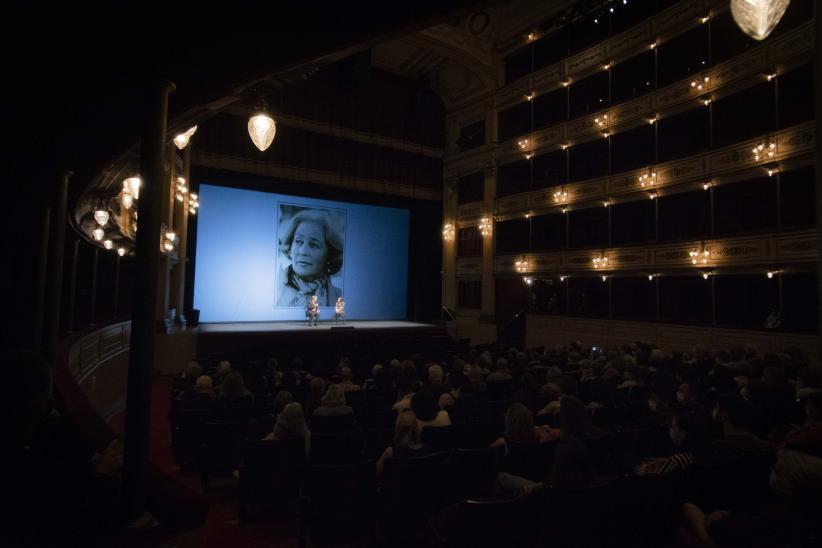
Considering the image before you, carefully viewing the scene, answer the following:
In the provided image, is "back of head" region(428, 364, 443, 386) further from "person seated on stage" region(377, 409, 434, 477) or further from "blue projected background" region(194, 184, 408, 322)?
"blue projected background" region(194, 184, 408, 322)

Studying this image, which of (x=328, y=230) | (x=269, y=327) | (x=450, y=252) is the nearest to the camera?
(x=269, y=327)

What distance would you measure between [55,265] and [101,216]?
2.59m

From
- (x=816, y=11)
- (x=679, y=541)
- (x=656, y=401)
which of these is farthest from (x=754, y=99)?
(x=679, y=541)

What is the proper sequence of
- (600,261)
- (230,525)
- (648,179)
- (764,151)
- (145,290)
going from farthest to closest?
(600,261) < (648,179) < (764,151) < (230,525) < (145,290)

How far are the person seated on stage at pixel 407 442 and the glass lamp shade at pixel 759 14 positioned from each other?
14.8 feet

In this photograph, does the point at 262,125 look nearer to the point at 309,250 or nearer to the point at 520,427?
the point at 520,427

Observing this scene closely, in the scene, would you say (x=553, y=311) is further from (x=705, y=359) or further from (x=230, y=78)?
(x=230, y=78)

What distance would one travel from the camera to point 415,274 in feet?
74.7

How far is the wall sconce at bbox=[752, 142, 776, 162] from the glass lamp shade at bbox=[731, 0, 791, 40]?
33.1 ft

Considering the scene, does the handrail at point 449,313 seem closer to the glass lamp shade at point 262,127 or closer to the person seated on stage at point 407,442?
the glass lamp shade at point 262,127

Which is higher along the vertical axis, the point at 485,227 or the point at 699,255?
the point at 485,227

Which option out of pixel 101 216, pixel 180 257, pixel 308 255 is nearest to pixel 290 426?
pixel 101 216

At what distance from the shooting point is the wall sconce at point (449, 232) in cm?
2227

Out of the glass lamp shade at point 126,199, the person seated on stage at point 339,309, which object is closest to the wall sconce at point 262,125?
the glass lamp shade at point 126,199
